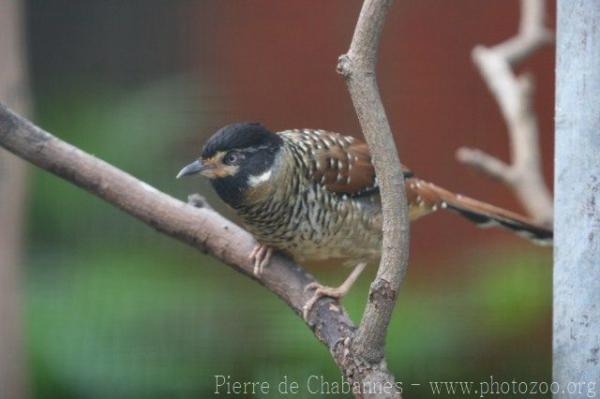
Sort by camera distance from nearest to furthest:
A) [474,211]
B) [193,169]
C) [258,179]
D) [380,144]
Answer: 1. [380,144]
2. [193,169]
3. [258,179]
4. [474,211]

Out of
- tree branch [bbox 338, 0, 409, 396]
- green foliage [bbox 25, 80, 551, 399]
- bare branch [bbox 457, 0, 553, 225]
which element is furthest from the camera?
green foliage [bbox 25, 80, 551, 399]

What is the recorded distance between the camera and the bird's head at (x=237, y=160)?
2.48 metres

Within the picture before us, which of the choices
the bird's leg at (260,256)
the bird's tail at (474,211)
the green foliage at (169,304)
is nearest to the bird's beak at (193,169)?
the bird's leg at (260,256)

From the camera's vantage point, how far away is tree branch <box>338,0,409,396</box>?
5.54ft

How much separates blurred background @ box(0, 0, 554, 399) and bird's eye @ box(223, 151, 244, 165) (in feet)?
4.44

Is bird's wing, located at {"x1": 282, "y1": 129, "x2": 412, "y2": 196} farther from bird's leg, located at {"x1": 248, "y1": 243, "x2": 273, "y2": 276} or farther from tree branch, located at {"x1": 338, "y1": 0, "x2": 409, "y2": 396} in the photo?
tree branch, located at {"x1": 338, "y1": 0, "x2": 409, "y2": 396}

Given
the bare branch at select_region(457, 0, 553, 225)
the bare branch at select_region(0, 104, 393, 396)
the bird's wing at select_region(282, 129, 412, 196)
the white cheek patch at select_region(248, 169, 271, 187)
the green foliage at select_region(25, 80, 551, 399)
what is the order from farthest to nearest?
Answer: 1. the green foliage at select_region(25, 80, 551, 399)
2. the bare branch at select_region(457, 0, 553, 225)
3. the bird's wing at select_region(282, 129, 412, 196)
4. the white cheek patch at select_region(248, 169, 271, 187)
5. the bare branch at select_region(0, 104, 393, 396)

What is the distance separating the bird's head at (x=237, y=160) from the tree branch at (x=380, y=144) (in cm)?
79

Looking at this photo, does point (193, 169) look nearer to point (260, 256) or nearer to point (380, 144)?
point (260, 256)

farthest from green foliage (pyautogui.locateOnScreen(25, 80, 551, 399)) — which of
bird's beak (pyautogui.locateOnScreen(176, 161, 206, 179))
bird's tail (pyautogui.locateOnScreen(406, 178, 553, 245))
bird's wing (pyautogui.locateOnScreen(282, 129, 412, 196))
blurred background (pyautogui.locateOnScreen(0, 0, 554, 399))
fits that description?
bird's beak (pyautogui.locateOnScreen(176, 161, 206, 179))

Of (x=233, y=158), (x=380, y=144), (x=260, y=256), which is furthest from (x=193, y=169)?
(x=380, y=144)

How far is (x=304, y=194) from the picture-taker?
2.68 metres

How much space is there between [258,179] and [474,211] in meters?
0.72

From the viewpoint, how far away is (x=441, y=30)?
468 cm
